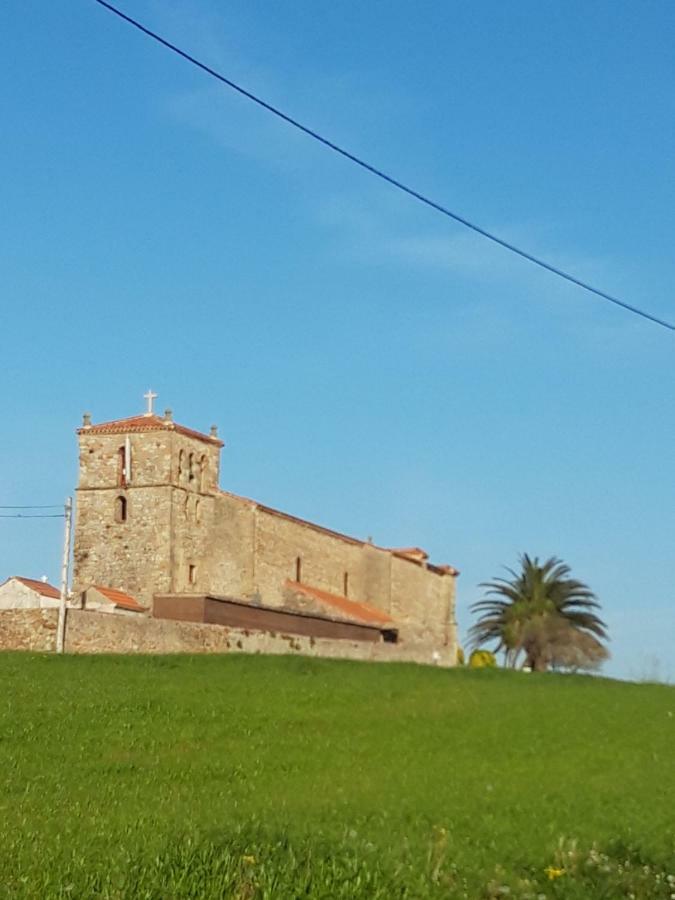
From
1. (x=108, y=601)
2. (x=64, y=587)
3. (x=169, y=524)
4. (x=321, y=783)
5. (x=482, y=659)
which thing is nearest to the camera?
(x=321, y=783)

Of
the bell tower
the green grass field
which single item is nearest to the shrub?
the bell tower

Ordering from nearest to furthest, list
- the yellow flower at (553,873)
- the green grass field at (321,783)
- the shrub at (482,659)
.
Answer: the green grass field at (321,783)
the yellow flower at (553,873)
the shrub at (482,659)

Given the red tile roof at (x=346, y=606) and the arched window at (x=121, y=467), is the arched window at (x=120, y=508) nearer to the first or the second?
the arched window at (x=121, y=467)

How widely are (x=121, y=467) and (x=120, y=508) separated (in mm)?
1562

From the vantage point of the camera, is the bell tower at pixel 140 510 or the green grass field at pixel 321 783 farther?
the bell tower at pixel 140 510

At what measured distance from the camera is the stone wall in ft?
121

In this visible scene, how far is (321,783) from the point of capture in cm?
1922

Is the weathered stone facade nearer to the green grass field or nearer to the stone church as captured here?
the stone church

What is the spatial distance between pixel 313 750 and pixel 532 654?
140 ft

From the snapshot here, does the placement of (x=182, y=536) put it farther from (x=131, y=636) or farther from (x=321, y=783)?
(x=321, y=783)

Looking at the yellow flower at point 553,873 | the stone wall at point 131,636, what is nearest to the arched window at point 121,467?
the stone wall at point 131,636

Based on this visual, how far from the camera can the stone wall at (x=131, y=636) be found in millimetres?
36906

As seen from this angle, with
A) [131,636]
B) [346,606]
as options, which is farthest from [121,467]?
[131,636]

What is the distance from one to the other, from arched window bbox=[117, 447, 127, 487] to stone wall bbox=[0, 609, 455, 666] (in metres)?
11.7
